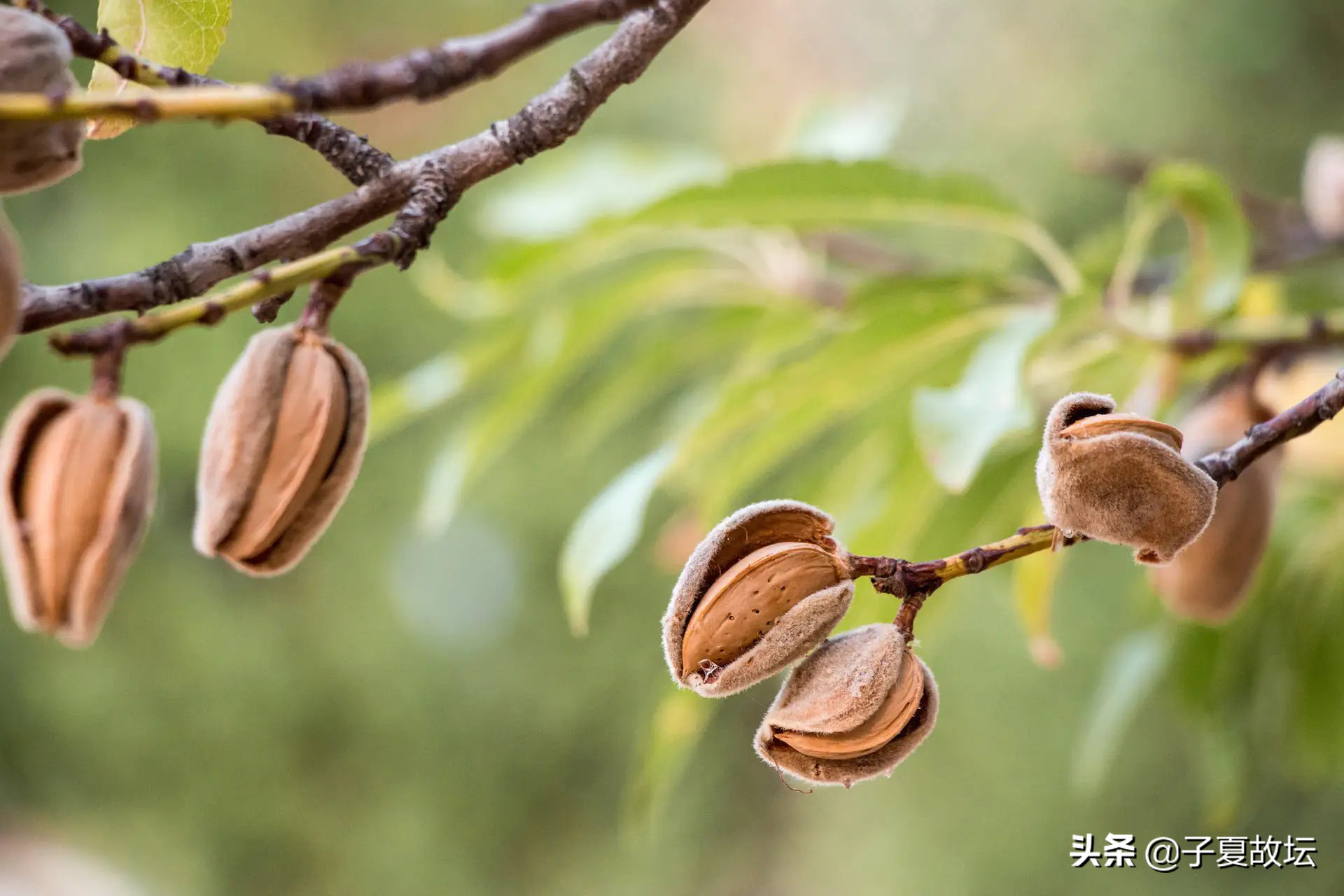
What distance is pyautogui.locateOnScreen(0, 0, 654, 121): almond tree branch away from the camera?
0.16 metres

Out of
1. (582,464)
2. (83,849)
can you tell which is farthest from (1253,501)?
(83,849)

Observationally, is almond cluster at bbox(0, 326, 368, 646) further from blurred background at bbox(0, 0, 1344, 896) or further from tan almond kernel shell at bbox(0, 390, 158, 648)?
blurred background at bbox(0, 0, 1344, 896)

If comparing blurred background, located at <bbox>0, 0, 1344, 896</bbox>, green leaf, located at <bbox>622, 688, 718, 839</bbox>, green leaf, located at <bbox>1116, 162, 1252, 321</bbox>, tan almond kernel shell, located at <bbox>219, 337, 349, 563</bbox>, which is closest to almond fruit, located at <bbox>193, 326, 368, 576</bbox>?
tan almond kernel shell, located at <bbox>219, 337, 349, 563</bbox>

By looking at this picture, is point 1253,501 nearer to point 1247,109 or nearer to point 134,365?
point 1247,109

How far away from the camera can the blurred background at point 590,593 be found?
3.43 feet

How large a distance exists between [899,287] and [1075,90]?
2.65ft

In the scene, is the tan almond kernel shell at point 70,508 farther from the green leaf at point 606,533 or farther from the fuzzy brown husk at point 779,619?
the green leaf at point 606,533

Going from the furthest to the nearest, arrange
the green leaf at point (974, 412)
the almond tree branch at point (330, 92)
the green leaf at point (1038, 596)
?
1. the green leaf at point (1038, 596)
2. the green leaf at point (974, 412)
3. the almond tree branch at point (330, 92)

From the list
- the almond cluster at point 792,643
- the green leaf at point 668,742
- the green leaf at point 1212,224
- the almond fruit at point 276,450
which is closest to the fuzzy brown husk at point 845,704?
the almond cluster at point 792,643

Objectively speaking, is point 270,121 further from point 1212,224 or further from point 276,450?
point 1212,224

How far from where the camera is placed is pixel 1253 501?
411mm

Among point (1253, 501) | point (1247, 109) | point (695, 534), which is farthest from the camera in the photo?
point (1247, 109)

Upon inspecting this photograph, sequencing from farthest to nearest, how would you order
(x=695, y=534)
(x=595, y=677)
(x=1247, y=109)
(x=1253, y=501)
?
1. (x=595, y=677)
2. (x=1247, y=109)
3. (x=695, y=534)
4. (x=1253, y=501)

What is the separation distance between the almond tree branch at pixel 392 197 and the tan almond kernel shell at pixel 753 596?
0.30 feet
